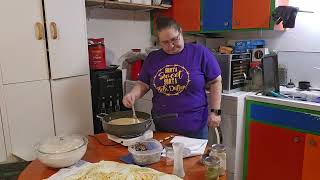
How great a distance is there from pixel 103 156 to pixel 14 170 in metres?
0.81

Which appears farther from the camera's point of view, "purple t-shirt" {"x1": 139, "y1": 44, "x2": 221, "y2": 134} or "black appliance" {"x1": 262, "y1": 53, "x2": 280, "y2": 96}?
"black appliance" {"x1": 262, "y1": 53, "x2": 280, "y2": 96}

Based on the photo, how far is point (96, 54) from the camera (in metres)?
2.61

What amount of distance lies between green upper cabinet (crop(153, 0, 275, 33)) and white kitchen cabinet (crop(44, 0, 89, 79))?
Result: 3.79 feet

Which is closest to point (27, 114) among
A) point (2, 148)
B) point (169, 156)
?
point (2, 148)

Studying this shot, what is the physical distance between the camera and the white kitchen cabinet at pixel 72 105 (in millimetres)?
2293

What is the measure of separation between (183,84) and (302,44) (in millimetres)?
1475

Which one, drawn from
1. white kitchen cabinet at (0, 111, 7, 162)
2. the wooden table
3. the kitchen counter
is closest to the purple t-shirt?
the wooden table

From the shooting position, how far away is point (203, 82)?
6.25ft

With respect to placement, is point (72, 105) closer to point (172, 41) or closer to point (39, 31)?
point (39, 31)

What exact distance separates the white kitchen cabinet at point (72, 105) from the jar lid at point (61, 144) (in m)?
0.99

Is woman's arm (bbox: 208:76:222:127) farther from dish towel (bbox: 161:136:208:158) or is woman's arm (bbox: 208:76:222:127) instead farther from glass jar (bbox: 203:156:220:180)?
glass jar (bbox: 203:156:220:180)

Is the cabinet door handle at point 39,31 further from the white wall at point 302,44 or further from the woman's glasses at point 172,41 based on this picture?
the white wall at point 302,44

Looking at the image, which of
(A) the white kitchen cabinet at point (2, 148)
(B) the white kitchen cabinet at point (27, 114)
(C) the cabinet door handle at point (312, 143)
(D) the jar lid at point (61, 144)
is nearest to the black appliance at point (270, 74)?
(C) the cabinet door handle at point (312, 143)

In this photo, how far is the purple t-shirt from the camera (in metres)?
1.86
